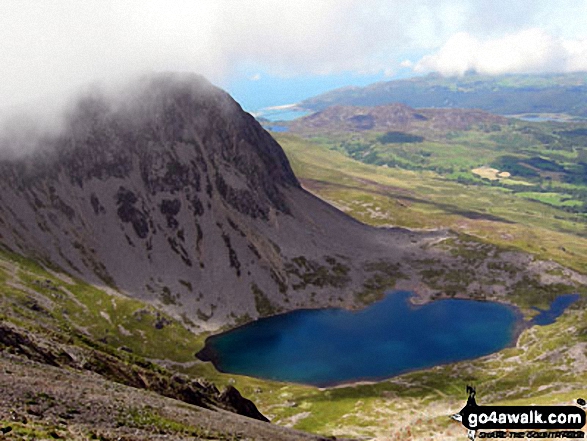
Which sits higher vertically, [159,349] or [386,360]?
[159,349]

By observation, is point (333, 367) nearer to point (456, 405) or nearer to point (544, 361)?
point (456, 405)

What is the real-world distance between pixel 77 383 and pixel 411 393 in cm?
12701

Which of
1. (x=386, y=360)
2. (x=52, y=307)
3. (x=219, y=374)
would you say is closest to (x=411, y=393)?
(x=386, y=360)

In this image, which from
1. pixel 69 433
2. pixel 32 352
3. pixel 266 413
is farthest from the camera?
pixel 266 413

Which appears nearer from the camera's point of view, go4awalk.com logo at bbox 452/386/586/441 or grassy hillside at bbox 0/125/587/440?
go4awalk.com logo at bbox 452/386/586/441

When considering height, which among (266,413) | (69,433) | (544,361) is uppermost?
(69,433)

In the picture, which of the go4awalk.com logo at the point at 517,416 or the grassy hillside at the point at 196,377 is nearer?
the go4awalk.com logo at the point at 517,416

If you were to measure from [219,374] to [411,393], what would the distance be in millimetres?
69730

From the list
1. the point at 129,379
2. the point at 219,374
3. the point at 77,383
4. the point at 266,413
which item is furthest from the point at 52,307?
the point at 77,383

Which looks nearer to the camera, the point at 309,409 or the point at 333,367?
the point at 309,409

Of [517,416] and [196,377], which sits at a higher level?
[517,416]

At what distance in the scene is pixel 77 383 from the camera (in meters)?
63.1

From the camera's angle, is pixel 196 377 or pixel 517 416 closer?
pixel 517 416

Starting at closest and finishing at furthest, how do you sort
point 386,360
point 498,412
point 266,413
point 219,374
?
point 498,412
point 266,413
point 219,374
point 386,360
